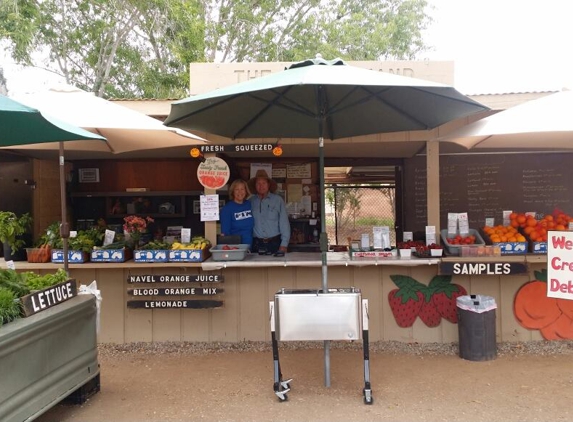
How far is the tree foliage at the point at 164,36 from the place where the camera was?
1141 centimetres

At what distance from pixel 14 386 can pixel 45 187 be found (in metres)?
4.37

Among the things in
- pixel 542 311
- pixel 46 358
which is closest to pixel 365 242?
pixel 542 311

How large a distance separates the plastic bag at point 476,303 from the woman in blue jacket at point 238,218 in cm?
228

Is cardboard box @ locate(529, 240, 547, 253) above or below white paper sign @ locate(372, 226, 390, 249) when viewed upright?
below

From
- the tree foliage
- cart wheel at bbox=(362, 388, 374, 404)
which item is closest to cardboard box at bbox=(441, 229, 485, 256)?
cart wheel at bbox=(362, 388, 374, 404)

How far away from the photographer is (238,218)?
199 inches

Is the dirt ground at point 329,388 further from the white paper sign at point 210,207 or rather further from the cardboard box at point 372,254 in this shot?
the white paper sign at point 210,207

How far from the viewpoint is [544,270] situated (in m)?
4.46

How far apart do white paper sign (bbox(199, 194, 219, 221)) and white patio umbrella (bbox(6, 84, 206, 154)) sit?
0.57 m

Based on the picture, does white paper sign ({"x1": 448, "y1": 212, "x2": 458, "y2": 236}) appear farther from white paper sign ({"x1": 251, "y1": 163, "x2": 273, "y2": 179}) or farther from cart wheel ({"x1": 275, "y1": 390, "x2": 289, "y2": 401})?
white paper sign ({"x1": 251, "y1": 163, "x2": 273, "y2": 179})

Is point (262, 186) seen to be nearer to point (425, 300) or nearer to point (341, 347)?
point (341, 347)

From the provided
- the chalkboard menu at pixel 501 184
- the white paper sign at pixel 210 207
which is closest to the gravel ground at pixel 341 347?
the white paper sign at pixel 210 207

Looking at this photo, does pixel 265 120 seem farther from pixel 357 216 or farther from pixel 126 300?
pixel 357 216

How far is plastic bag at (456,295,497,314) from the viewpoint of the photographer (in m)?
4.09
